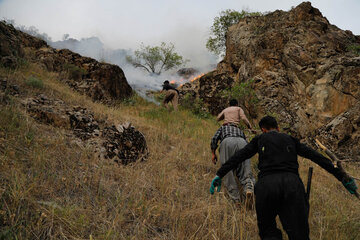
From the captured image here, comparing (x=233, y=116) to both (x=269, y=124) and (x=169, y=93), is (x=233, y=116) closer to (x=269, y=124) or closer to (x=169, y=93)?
(x=269, y=124)

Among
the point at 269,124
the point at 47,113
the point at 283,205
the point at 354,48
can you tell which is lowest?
the point at 47,113

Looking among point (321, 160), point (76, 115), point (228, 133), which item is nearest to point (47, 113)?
point (76, 115)

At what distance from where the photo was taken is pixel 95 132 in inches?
177

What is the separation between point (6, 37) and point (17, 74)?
2.31 m

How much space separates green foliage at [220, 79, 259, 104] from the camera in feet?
27.8

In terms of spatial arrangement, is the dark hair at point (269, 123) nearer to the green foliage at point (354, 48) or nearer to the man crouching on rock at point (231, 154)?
the man crouching on rock at point (231, 154)

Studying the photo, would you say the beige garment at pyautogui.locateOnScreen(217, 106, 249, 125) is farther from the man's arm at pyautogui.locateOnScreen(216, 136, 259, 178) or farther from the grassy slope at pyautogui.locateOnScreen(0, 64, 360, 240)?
the man's arm at pyautogui.locateOnScreen(216, 136, 259, 178)

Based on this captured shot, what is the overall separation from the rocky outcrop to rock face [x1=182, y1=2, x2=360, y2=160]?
6.51 metres

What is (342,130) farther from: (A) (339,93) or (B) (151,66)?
(B) (151,66)

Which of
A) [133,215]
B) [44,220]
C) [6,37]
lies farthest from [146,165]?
[6,37]

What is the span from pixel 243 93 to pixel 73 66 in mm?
8430

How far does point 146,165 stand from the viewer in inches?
157

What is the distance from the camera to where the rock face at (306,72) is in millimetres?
7898

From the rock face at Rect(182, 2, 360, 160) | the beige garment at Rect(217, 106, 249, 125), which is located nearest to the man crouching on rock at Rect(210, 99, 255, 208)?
the beige garment at Rect(217, 106, 249, 125)
